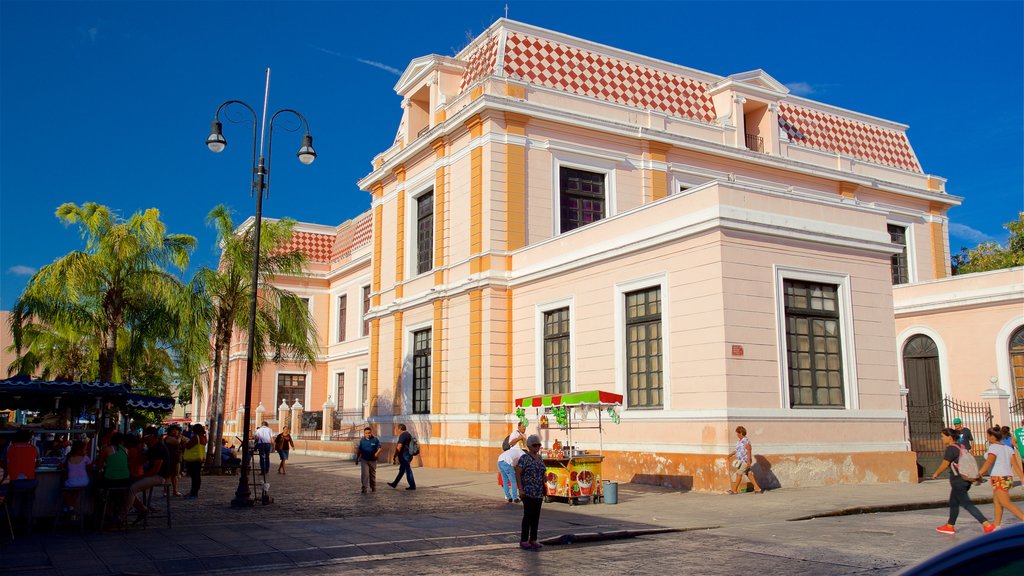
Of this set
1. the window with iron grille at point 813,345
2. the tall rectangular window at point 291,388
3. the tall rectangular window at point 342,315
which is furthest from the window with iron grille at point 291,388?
the window with iron grille at point 813,345

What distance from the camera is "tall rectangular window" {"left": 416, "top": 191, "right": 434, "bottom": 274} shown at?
28.7 m

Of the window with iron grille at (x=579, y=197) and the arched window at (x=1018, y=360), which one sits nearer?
the arched window at (x=1018, y=360)

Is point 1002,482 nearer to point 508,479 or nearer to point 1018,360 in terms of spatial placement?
point 508,479

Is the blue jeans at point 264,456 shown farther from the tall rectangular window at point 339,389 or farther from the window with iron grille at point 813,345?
the tall rectangular window at point 339,389

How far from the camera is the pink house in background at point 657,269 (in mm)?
18281

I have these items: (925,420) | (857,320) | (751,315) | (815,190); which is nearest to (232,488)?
(751,315)

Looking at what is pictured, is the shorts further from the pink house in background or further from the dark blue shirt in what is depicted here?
the dark blue shirt

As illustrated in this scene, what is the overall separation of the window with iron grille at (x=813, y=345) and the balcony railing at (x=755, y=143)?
11.7 meters

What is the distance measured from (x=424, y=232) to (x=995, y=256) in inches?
1196

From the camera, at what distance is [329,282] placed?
47719 mm

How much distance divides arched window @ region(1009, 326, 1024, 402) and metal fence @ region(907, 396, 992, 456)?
1.15 m

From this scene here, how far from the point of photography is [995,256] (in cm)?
4238

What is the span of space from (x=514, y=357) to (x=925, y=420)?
12172 mm

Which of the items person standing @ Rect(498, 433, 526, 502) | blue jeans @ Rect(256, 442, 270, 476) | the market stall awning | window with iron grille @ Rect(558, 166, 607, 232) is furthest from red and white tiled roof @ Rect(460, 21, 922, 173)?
person standing @ Rect(498, 433, 526, 502)
